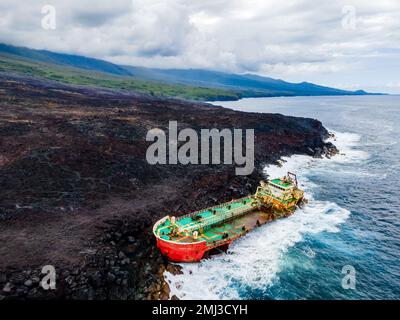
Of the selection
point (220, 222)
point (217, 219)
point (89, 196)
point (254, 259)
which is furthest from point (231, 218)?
point (89, 196)

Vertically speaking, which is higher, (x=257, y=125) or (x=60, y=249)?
(x=257, y=125)

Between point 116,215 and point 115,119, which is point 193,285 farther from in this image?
point 115,119

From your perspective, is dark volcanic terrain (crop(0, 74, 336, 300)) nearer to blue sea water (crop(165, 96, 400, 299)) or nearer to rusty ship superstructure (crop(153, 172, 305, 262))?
rusty ship superstructure (crop(153, 172, 305, 262))

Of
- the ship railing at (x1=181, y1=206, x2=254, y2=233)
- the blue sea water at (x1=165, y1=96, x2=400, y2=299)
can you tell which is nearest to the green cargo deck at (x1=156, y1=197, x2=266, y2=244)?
the ship railing at (x1=181, y1=206, x2=254, y2=233)

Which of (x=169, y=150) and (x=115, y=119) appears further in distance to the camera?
(x=115, y=119)

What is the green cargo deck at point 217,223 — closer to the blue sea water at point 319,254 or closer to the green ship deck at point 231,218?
the green ship deck at point 231,218

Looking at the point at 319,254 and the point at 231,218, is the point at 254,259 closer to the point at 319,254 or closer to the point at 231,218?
the point at 231,218

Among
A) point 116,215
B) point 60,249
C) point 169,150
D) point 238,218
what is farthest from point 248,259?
point 169,150
